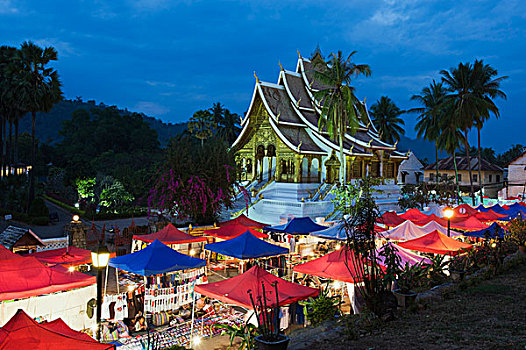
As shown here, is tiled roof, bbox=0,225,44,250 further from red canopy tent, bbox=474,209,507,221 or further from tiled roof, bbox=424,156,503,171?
tiled roof, bbox=424,156,503,171

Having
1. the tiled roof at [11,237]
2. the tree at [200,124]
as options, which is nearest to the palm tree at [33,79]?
the tree at [200,124]

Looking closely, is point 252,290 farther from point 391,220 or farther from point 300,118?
point 300,118

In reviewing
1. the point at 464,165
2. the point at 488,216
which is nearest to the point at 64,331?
the point at 488,216

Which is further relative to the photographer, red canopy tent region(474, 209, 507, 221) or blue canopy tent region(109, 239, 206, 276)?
red canopy tent region(474, 209, 507, 221)

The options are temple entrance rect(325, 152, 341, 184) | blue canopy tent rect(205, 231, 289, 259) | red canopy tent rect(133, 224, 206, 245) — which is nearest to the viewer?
blue canopy tent rect(205, 231, 289, 259)

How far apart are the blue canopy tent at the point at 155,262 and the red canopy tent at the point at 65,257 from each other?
166 centimetres

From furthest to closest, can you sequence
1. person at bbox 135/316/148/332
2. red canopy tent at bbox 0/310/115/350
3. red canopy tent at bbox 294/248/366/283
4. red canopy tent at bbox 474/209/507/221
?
red canopy tent at bbox 474/209/507/221, red canopy tent at bbox 294/248/366/283, person at bbox 135/316/148/332, red canopy tent at bbox 0/310/115/350

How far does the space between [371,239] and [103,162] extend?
147 feet

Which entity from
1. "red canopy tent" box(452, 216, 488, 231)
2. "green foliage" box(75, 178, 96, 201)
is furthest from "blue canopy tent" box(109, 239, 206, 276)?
"green foliage" box(75, 178, 96, 201)

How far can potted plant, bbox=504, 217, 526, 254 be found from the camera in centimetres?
1430

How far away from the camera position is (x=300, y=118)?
32.3m

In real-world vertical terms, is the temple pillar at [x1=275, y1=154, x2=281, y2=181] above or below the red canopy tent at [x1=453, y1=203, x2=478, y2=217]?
above

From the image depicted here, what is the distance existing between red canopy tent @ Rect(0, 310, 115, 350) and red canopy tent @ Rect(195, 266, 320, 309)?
3228 mm

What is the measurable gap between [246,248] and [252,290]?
4.67 meters
